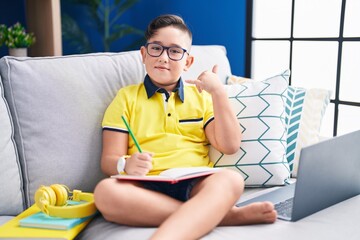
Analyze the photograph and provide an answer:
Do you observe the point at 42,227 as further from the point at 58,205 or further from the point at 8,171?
the point at 8,171

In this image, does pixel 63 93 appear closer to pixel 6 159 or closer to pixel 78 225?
pixel 6 159

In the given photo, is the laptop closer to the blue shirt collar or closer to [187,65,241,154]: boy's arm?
[187,65,241,154]: boy's arm

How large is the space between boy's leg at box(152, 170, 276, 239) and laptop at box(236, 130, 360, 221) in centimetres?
10

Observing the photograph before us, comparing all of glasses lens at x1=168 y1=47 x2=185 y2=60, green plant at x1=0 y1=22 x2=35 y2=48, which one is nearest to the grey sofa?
glasses lens at x1=168 y1=47 x2=185 y2=60

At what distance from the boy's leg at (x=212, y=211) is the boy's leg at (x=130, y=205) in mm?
80

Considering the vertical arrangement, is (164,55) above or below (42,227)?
above

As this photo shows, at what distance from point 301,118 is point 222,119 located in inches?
15.5

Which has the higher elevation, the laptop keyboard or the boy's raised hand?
the boy's raised hand

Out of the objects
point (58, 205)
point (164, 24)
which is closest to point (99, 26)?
point (164, 24)

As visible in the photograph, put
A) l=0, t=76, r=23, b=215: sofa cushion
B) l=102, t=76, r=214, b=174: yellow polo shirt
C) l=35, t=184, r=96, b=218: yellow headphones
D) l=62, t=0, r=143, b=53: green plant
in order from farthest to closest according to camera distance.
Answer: l=62, t=0, r=143, b=53: green plant → l=102, t=76, r=214, b=174: yellow polo shirt → l=0, t=76, r=23, b=215: sofa cushion → l=35, t=184, r=96, b=218: yellow headphones

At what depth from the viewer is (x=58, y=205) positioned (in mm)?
1279

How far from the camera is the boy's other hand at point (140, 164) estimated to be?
48.4 inches

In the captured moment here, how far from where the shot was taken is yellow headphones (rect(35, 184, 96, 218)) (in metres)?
1.21

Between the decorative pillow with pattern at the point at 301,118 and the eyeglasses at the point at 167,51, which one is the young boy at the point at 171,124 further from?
the decorative pillow with pattern at the point at 301,118
